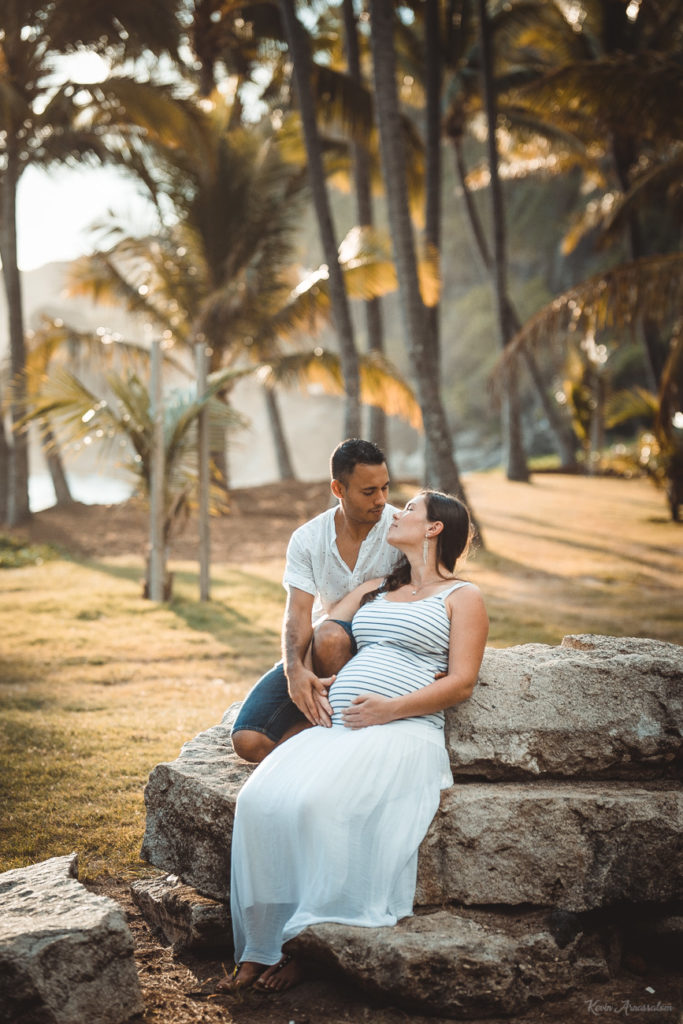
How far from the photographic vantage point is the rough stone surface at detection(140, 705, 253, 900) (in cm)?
353

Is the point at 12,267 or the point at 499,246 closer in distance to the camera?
the point at 12,267

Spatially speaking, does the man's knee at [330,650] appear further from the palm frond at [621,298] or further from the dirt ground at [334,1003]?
the palm frond at [621,298]

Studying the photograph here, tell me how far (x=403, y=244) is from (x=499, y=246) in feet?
27.9

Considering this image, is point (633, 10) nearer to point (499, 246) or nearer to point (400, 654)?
point (499, 246)

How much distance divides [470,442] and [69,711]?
38025 mm

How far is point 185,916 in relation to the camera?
344 centimetres

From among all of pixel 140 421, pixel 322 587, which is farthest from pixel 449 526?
pixel 140 421

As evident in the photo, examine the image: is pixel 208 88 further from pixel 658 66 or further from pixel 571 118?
pixel 658 66

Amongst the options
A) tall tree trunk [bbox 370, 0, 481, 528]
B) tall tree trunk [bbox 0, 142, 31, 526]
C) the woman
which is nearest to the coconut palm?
tall tree trunk [bbox 370, 0, 481, 528]

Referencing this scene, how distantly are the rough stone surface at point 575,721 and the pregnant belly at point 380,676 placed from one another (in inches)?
11.5

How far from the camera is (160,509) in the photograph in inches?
382

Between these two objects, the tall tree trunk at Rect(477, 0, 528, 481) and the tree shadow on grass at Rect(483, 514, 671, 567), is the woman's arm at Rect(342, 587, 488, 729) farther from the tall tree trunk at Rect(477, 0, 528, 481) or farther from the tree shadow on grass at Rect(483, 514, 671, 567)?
the tall tree trunk at Rect(477, 0, 528, 481)

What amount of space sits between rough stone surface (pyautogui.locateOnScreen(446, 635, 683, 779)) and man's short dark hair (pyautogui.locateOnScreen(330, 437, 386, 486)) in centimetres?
103

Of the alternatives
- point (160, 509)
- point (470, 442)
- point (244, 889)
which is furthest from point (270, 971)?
point (470, 442)
